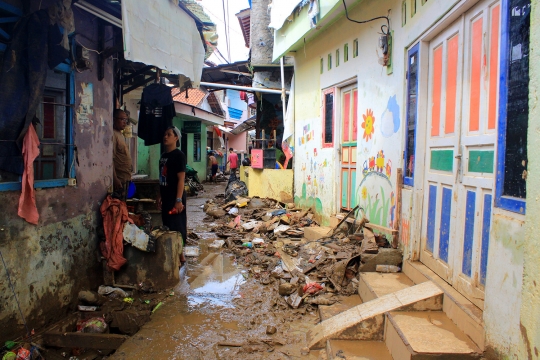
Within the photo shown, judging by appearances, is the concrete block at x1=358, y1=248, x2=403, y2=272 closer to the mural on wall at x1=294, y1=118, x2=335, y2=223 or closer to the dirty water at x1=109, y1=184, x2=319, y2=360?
the dirty water at x1=109, y1=184, x2=319, y2=360

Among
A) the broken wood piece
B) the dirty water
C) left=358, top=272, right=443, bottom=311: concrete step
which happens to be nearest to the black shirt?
the dirty water

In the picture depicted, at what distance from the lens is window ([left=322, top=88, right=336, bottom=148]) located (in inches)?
299

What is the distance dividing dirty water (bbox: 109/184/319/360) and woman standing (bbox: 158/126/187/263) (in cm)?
77

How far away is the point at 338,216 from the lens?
7.18m

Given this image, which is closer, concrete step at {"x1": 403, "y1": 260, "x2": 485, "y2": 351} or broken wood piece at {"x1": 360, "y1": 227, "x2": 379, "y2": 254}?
concrete step at {"x1": 403, "y1": 260, "x2": 485, "y2": 351}

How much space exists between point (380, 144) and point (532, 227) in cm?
355

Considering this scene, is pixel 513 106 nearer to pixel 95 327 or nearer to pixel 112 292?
pixel 95 327

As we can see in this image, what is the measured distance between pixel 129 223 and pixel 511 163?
4.15 meters

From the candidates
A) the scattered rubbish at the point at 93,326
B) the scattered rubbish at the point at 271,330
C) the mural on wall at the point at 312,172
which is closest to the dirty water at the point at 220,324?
the scattered rubbish at the point at 271,330

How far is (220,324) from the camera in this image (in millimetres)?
3961

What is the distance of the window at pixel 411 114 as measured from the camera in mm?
4375

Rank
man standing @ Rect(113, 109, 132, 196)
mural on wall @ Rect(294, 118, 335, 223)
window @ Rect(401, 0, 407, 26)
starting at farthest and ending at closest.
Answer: mural on wall @ Rect(294, 118, 335, 223)
man standing @ Rect(113, 109, 132, 196)
window @ Rect(401, 0, 407, 26)

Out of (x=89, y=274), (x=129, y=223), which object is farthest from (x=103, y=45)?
(x=89, y=274)

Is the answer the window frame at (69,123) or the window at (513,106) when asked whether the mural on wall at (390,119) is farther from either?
the window frame at (69,123)
